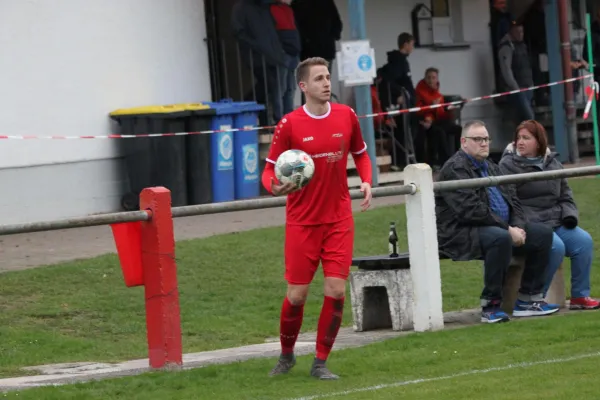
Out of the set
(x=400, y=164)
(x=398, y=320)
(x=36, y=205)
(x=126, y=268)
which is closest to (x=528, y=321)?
(x=398, y=320)

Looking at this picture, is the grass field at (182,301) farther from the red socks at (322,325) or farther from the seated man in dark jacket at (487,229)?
the red socks at (322,325)

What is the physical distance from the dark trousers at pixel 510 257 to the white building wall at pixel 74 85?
302 inches

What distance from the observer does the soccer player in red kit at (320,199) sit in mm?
8664

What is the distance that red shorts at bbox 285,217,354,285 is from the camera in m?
8.73

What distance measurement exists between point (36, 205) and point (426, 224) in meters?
7.90

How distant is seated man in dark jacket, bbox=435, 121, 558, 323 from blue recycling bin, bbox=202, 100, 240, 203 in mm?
7724

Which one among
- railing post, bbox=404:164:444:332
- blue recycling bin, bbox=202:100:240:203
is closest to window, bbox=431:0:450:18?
blue recycling bin, bbox=202:100:240:203

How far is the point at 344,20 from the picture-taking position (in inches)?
891

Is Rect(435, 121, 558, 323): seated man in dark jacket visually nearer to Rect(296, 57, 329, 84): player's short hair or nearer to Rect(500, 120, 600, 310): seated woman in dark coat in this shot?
Rect(500, 120, 600, 310): seated woman in dark coat

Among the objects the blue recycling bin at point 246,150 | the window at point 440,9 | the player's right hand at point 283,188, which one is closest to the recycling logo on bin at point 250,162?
the blue recycling bin at point 246,150

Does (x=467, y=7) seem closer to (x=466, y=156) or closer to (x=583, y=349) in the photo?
(x=466, y=156)

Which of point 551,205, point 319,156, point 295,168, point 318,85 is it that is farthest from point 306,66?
point 551,205

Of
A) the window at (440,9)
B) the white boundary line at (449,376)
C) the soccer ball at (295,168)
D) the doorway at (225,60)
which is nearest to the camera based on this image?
the white boundary line at (449,376)

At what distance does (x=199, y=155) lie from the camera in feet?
60.3
